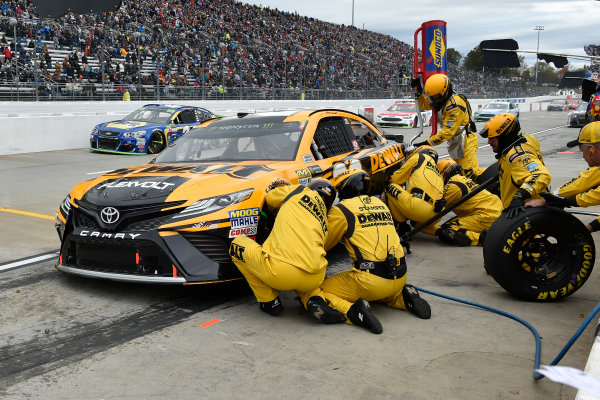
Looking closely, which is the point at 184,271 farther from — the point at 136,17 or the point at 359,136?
the point at 136,17

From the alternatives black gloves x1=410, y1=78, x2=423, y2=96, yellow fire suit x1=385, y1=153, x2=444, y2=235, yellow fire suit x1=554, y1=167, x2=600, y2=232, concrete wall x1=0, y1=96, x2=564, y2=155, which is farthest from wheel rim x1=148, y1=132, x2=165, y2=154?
yellow fire suit x1=554, y1=167, x2=600, y2=232

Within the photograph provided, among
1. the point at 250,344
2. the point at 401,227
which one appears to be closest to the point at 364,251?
the point at 250,344

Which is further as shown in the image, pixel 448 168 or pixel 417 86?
pixel 417 86

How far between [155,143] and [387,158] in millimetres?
10002

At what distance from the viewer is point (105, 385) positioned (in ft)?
10.8

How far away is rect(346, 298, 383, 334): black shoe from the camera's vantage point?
409 centimetres

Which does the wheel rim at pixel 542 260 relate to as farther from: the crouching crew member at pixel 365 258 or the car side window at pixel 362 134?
the car side window at pixel 362 134

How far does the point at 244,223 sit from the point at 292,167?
934 millimetres

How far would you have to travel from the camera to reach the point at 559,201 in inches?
183

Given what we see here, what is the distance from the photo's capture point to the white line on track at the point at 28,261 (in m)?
5.61

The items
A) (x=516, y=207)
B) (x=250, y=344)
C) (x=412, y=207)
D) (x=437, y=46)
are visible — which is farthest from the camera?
(x=437, y=46)

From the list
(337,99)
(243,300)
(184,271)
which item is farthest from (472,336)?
(337,99)

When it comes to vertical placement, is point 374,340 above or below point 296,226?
below

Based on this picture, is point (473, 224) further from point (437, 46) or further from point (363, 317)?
point (437, 46)
